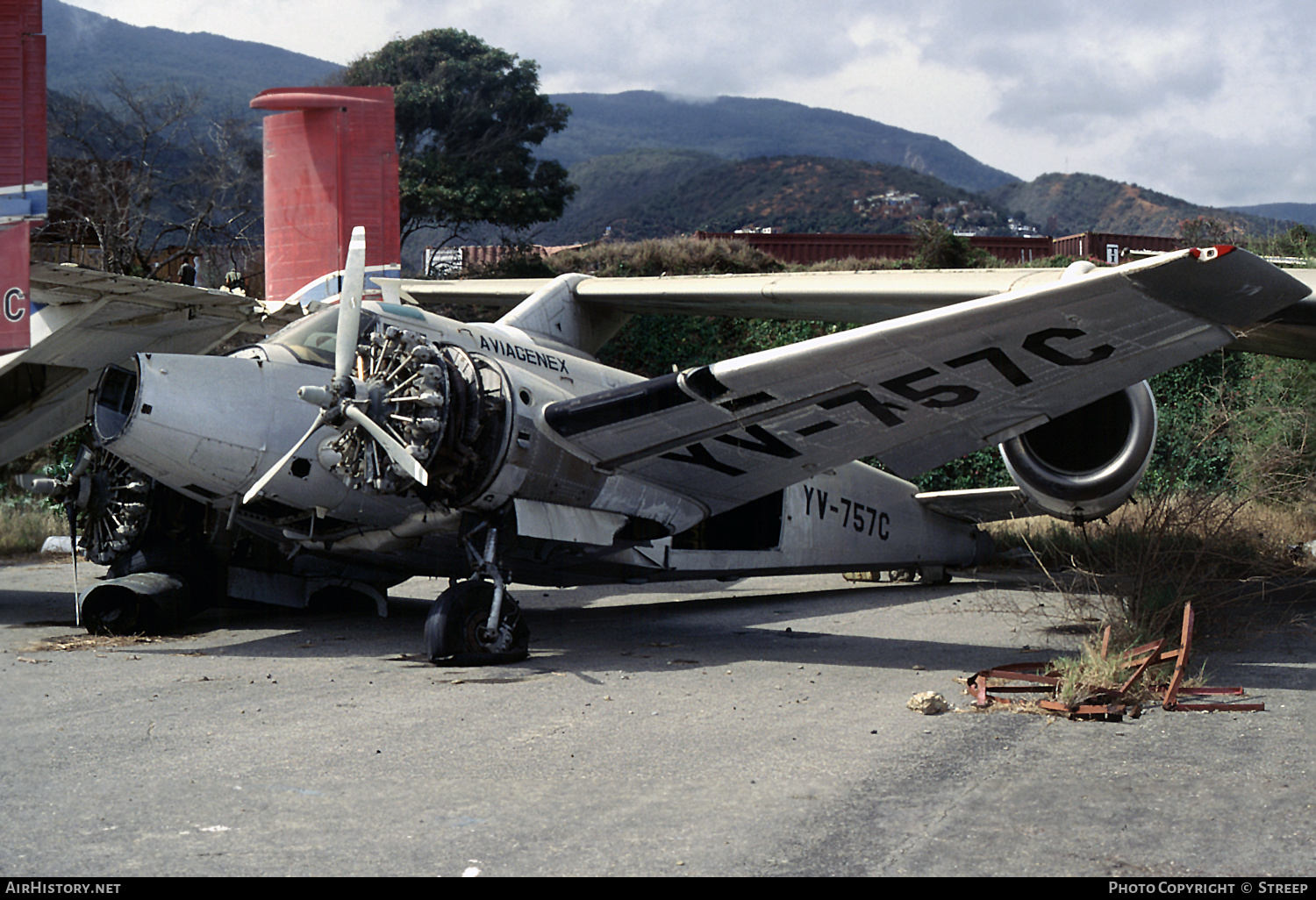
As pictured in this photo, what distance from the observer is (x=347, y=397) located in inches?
323

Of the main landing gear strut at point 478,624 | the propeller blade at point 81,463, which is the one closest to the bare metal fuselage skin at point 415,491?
the main landing gear strut at point 478,624

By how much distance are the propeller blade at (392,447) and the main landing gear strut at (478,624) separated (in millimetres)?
908

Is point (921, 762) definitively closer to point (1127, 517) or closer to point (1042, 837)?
point (1042, 837)

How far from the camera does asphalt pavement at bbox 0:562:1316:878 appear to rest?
13.2 feet

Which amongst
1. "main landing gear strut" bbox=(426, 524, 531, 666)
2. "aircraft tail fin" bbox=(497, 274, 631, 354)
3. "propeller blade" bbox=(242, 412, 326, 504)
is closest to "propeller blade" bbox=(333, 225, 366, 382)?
"propeller blade" bbox=(242, 412, 326, 504)

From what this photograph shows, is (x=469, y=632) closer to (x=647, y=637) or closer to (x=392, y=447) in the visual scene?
(x=392, y=447)

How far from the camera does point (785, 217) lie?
12419 cm

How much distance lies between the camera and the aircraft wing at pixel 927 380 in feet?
23.4

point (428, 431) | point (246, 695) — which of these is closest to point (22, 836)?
point (246, 695)

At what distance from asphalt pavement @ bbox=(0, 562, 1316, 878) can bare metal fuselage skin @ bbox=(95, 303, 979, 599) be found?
3.01 ft

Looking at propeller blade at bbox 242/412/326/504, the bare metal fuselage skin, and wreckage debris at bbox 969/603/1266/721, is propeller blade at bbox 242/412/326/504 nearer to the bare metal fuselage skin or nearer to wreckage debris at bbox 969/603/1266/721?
the bare metal fuselage skin

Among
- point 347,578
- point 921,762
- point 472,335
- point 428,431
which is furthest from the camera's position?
point 347,578

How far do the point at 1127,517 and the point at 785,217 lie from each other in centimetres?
11761
